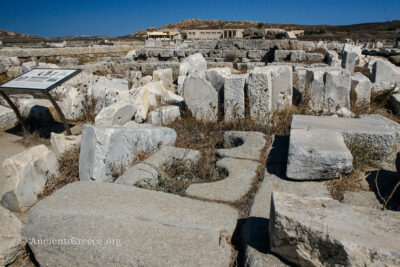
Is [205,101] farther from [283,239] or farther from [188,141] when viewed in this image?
[283,239]

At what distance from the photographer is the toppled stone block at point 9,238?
2.22m

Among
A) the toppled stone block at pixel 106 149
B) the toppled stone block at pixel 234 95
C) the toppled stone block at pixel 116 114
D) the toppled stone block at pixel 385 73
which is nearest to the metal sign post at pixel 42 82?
the toppled stone block at pixel 116 114

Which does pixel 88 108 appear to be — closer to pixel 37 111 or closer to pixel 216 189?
pixel 37 111

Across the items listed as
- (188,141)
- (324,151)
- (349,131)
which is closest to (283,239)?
(324,151)

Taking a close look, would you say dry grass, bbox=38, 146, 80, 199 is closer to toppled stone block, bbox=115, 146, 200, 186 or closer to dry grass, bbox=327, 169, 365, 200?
toppled stone block, bbox=115, 146, 200, 186

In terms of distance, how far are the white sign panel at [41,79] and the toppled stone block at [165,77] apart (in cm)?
283

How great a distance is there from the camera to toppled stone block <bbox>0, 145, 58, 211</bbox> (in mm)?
2988

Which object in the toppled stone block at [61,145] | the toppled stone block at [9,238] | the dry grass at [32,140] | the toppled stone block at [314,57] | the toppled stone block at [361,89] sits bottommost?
the toppled stone block at [9,238]

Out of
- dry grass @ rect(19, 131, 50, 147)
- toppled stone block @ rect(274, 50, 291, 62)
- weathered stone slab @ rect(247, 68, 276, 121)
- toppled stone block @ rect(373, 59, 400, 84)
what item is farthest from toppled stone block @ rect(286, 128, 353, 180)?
toppled stone block @ rect(274, 50, 291, 62)

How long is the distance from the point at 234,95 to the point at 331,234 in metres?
3.44

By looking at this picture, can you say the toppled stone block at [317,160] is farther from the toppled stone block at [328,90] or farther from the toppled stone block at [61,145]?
the toppled stone block at [61,145]

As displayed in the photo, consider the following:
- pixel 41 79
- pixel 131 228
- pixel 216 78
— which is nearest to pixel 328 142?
pixel 131 228

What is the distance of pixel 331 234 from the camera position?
1.53 metres

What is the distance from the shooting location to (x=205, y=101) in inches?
200
